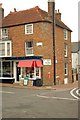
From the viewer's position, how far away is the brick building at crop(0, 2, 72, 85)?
30.8 meters

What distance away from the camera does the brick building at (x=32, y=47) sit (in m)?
30.8

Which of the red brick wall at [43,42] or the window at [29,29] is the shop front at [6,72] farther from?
the window at [29,29]

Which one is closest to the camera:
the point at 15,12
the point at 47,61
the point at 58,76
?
the point at 47,61

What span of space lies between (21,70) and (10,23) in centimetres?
601

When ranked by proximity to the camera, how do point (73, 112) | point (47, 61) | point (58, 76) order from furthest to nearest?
point (58, 76)
point (47, 61)
point (73, 112)

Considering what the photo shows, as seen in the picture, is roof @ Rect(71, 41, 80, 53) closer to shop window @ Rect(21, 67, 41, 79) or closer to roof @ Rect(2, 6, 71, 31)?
roof @ Rect(2, 6, 71, 31)

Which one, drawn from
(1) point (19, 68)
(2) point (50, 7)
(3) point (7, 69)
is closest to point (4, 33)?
(3) point (7, 69)

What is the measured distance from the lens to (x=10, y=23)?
111 ft

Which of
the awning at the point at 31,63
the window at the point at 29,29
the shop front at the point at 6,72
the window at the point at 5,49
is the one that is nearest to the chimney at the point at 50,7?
the window at the point at 29,29

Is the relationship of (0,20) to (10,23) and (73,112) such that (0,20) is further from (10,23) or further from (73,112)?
(73,112)

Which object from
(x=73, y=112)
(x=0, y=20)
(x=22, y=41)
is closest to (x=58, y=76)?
(x=22, y=41)

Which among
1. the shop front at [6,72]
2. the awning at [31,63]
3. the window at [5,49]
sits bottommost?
the shop front at [6,72]

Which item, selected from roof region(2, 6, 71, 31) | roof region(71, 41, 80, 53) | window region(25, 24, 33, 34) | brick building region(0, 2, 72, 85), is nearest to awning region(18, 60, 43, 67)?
brick building region(0, 2, 72, 85)

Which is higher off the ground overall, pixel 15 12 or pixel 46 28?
pixel 15 12
